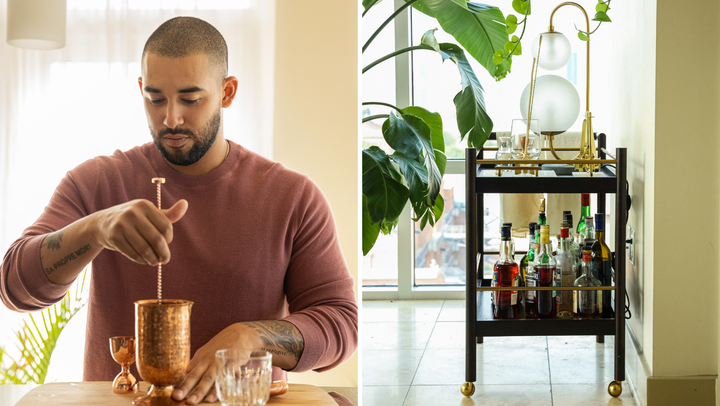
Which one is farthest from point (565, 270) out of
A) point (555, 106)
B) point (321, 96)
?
point (321, 96)

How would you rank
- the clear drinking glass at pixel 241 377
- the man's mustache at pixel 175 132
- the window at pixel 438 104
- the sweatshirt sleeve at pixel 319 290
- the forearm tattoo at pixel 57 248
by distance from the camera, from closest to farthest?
the clear drinking glass at pixel 241 377 → the forearm tattoo at pixel 57 248 → the sweatshirt sleeve at pixel 319 290 → the man's mustache at pixel 175 132 → the window at pixel 438 104

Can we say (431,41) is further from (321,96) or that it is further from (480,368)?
(480,368)

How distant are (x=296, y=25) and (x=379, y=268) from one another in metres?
3.00

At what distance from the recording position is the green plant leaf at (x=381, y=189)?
7.67 feet

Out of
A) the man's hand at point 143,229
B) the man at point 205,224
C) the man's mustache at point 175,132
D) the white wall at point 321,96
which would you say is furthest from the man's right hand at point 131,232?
the white wall at point 321,96

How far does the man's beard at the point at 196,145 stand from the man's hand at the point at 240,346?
44 centimetres

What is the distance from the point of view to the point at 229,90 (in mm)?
1446

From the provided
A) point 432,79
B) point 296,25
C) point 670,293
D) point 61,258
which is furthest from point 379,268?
point 61,258

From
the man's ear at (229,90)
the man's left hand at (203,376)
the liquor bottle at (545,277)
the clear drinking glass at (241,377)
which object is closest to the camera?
the clear drinking glass at (241,377)

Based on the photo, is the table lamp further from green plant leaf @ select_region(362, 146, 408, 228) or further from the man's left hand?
the man's left hand

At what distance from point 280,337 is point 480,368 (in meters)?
1.94

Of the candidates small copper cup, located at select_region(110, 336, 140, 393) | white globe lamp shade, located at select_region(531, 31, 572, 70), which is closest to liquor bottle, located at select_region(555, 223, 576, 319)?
white globe lamp shade, located at select_region(531, 31, 572, 70)

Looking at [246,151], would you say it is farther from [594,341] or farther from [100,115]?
[594,341]

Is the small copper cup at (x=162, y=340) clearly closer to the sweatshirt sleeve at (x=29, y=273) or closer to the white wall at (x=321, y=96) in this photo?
the sweatshirt sleeve at (x=29, y=273)
